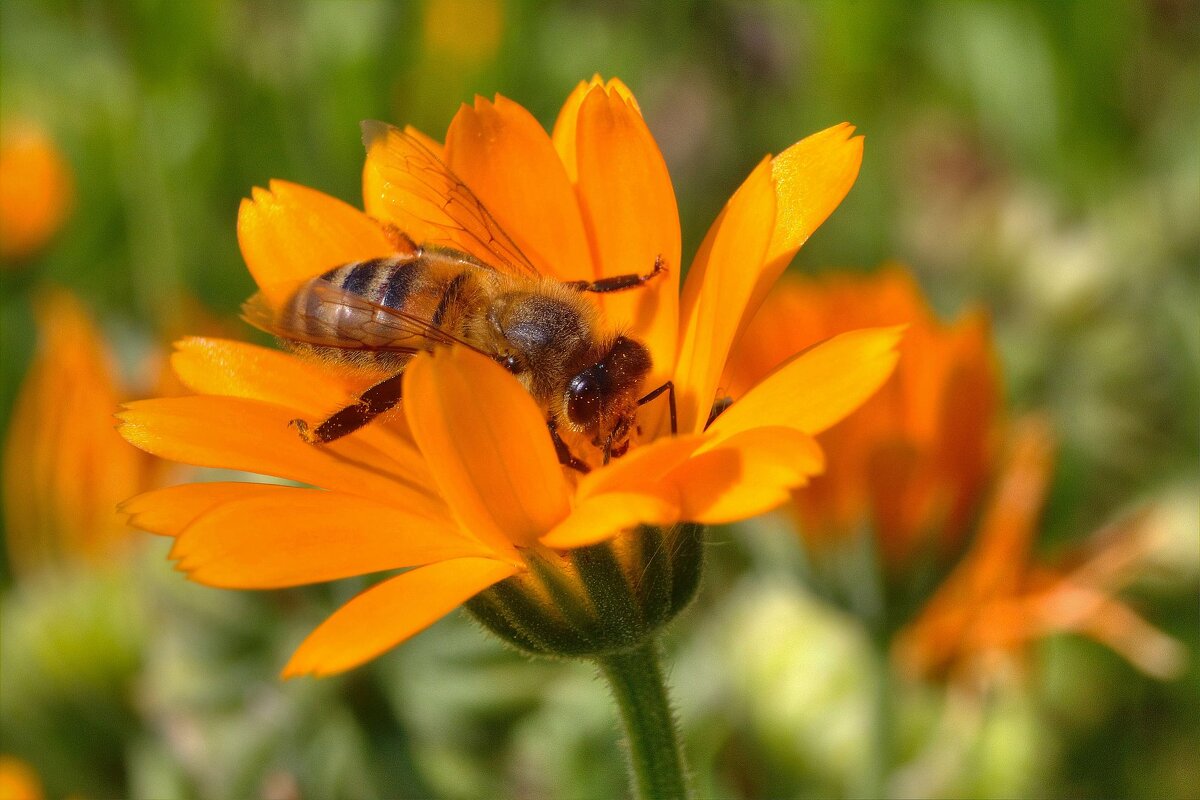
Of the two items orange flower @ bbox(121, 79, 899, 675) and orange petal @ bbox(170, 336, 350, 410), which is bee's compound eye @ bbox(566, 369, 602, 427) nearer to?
orange flower @ bbox(121, 79, 899, 675)

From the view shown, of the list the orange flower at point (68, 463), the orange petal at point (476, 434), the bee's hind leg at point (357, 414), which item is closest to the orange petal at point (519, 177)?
the bee's hind leg at point (357, 414)

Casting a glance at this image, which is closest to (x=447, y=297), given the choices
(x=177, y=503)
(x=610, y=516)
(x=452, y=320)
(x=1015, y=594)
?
(x=452, y=320)

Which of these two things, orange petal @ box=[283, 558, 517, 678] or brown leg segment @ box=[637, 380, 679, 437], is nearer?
orange petal @ box=[283, 558, 517, 678]

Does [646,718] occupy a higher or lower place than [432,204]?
Result: lower

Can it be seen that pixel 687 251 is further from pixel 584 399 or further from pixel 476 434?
pixel 476 434

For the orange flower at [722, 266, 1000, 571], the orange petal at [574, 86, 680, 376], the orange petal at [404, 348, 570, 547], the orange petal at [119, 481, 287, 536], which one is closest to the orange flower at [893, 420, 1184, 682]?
the orange flower at [722, 266, 1000, 571]

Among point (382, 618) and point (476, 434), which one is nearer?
point (382, 618)
